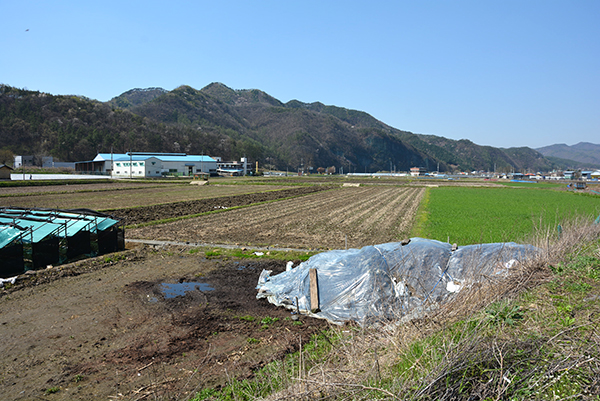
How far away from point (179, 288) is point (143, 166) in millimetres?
73841

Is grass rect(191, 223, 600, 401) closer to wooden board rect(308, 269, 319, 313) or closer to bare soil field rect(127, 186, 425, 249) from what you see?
wooden board rect(308, 269, 319, 313)

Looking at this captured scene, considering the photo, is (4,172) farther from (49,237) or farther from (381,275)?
(381,275)

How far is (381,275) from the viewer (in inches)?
298

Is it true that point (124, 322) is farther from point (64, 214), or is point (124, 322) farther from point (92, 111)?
point (92, 111)

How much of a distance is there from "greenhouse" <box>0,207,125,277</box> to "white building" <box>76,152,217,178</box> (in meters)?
65.8

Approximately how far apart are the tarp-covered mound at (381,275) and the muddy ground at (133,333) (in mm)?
488

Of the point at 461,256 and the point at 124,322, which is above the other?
the point at 461,256

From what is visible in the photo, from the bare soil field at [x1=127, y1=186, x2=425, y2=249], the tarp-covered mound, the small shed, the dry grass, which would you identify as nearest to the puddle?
the tarp-covered mound

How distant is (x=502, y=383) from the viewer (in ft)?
10.8

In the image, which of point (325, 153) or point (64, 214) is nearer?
point (64, 214)

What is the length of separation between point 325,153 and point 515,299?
18245 centimetres

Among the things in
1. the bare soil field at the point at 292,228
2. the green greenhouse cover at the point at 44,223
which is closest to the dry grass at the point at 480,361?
the bare soil field at the point at 292,228

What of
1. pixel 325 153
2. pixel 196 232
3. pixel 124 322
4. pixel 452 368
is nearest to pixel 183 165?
pixel 196 232

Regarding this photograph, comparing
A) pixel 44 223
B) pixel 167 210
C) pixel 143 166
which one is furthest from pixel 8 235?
pixel 143 166
